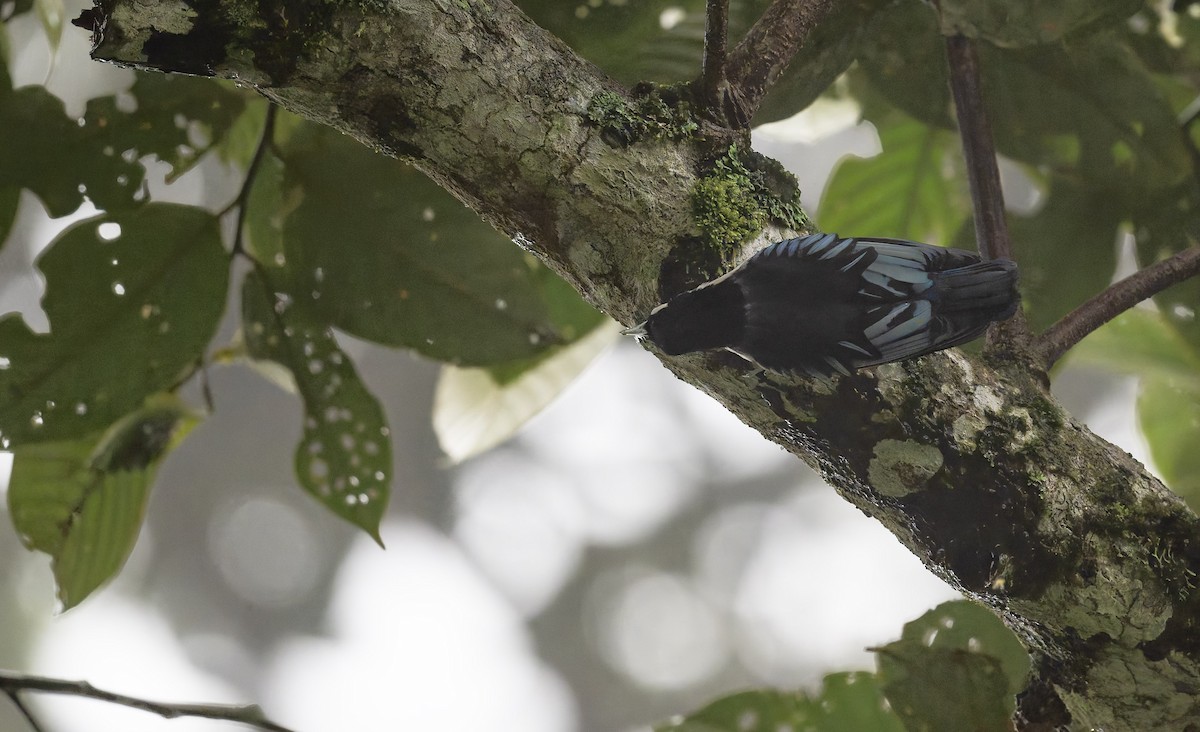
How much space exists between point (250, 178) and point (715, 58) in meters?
0.39

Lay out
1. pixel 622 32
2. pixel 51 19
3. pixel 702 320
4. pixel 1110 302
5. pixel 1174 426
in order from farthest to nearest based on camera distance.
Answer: pixel 1174 426
pixel 51 19
pixel 622 32
pixel 1110 302
pixel 702 320

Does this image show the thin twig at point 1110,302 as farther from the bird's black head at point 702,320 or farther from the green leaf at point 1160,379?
the green leaf at point 1160,379

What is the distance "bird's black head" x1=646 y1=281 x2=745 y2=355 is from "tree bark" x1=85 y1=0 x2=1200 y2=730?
0.13ft

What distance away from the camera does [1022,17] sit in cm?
58

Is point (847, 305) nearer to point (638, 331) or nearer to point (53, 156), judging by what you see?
point (638, 331)

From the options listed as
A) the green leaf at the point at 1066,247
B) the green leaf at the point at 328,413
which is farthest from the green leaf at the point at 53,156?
the green leaf at the point at 1066,247

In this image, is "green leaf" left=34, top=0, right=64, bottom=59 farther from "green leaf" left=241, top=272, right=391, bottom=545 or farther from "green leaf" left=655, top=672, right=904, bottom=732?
"green leaf" left=655, top=672, right=904, bottom=732

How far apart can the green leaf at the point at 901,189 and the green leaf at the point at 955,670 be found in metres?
0.34

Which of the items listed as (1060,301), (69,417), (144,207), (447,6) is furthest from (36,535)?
(1060,301)

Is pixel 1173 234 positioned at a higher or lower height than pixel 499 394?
higher

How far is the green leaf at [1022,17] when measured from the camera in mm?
560

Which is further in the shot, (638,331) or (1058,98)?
(1058,98)

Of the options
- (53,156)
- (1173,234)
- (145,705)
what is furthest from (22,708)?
(1173,234)

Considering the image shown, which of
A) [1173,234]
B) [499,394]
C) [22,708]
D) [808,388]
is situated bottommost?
[22,708]
